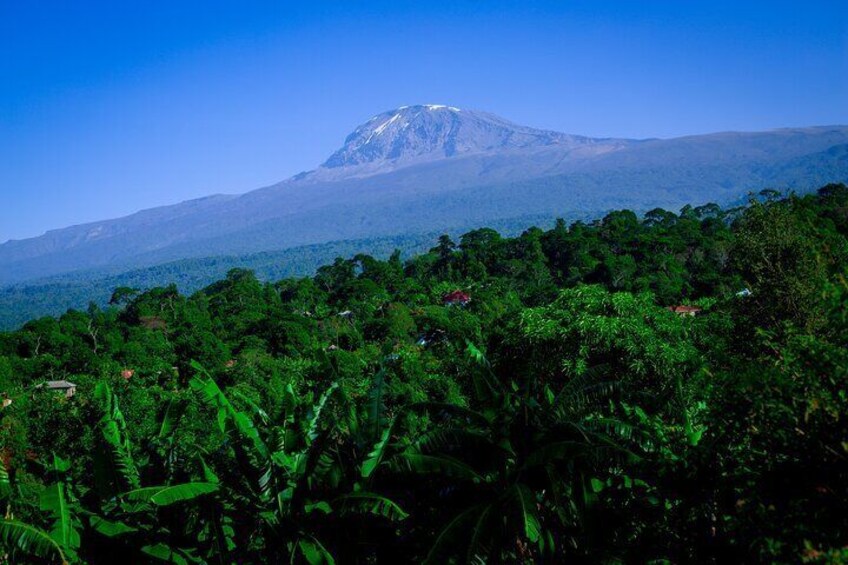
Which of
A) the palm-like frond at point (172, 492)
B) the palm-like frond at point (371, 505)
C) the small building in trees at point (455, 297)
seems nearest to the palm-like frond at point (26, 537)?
the palm-like frond at point (172, 492)

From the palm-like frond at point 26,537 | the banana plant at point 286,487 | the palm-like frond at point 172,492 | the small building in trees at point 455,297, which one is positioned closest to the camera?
the palm-like frond at point 26,537

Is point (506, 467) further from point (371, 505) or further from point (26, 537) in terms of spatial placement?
point (26, 537)

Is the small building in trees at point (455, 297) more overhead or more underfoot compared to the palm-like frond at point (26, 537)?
more underfoot

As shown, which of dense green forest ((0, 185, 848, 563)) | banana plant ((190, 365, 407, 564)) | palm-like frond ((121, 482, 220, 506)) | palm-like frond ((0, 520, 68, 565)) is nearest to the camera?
dense green forest ((0, 185, 848, 563))

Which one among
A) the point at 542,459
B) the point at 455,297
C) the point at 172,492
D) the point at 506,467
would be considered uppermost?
the point at 172,492

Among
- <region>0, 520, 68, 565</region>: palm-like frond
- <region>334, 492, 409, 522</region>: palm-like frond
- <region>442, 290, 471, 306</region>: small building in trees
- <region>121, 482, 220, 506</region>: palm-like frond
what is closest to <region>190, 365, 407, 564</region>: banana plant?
<region>334, 492, 409, 522</region>: palm-like frond

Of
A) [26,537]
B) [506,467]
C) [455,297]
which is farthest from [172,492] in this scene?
[455,297]

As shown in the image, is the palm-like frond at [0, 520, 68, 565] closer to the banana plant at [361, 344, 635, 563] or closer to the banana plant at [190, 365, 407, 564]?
the banana plant at [190, 365, 407, 564]

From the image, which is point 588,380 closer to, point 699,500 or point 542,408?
point 542,408

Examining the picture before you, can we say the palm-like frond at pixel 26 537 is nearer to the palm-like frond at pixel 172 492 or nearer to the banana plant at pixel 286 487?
the palm-like frond at pixel 172 492

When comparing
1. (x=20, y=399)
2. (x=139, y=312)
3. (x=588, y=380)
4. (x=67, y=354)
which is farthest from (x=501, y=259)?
(x=588, y=380)

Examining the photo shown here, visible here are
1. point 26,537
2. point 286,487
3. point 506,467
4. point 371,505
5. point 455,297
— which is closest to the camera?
point 26,537
